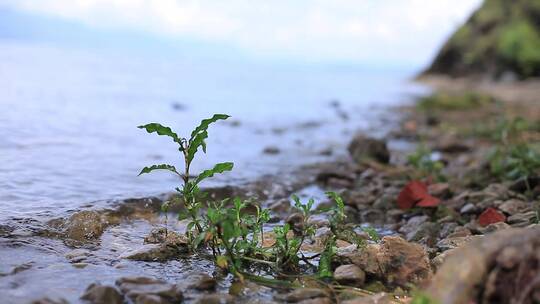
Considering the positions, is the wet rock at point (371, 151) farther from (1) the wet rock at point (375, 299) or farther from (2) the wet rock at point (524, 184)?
(1) the wet rock at point (375, 299)

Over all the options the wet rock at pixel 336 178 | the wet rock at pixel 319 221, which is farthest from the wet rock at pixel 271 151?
the wet rock at pixel 319 221

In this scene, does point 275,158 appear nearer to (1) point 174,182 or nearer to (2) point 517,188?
(1) point 174,182

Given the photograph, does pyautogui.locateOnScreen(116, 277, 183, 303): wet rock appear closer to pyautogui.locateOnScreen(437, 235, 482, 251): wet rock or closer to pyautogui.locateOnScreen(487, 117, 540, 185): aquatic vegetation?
pyautogui.locateOnScreen(437, 235, 482, 251): wet rock

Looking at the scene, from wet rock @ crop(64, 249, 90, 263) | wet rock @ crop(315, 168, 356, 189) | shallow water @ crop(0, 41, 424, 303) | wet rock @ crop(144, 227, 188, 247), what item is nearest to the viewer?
shallow water @ crop(0, 41, 424, 303)

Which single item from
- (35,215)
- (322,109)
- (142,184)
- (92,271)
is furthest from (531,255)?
(322,109)

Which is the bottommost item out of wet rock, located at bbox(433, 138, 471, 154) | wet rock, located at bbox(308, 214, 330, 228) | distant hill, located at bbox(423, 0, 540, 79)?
wet rock, located at bbox(308, 214, 330, 228)

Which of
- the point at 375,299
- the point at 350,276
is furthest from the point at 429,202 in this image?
the point at 375,299

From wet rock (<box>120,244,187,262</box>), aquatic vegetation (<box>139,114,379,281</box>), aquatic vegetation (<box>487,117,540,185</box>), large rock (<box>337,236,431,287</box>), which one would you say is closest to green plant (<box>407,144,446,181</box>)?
aquatic vegetation (<box>487,117,540,185</box>)
